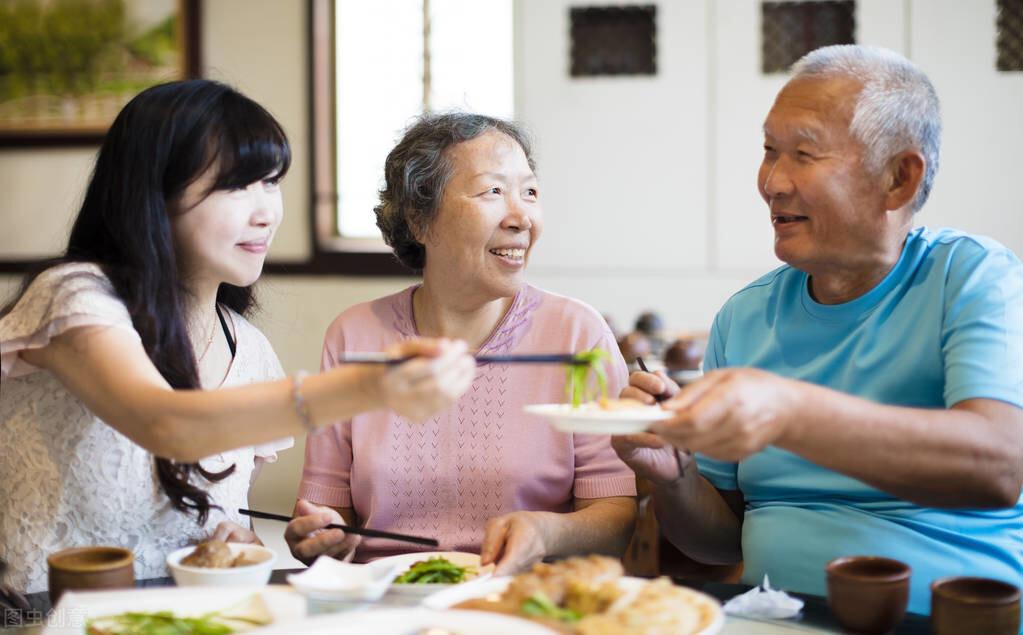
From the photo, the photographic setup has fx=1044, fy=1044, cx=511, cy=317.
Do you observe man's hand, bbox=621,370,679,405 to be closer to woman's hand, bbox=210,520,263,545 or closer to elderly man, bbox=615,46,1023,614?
Answer: elderly man, bbox=615,46,1023,614

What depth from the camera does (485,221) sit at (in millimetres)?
2035

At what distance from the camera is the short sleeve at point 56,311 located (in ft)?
4.87

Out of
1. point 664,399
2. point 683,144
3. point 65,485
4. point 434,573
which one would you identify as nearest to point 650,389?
point 664,399

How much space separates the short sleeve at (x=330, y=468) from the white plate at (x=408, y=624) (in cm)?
82

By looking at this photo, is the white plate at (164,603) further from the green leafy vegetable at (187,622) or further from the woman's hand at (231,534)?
the woman's hand at (231,534)

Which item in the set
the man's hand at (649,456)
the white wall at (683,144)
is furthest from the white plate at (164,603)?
the white wall at (683,144)

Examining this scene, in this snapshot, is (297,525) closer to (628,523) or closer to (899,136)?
(628,523)

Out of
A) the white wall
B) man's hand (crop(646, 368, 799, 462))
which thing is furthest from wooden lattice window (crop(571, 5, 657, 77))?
man's hand (crop(646, 368, 799, 462))

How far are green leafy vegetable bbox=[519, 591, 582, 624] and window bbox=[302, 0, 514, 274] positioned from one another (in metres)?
4.15

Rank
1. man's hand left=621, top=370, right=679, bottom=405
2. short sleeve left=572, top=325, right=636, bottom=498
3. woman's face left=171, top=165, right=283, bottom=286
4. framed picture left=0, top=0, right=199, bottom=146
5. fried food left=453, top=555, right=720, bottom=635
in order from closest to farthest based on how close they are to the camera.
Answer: fried food left=453, top=555, right=720, bottom=635
man's hand left=621, top=370, right=679, bottom=405
woman's face left=171, top=165, right=283, bottom=286
short sleeve left=572, top=325, right=636, bottom=498
framed picture left=0, top=0, right=199, bottom=146

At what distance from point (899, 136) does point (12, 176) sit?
526cm

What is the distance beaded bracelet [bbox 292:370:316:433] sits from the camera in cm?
133

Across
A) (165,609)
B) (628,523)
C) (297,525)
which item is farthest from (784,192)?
(165,609)

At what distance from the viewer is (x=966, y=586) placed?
3.91 ft
